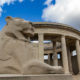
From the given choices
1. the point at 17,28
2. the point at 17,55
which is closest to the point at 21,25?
the point at 17,28

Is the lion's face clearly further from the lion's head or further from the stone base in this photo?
the stone base

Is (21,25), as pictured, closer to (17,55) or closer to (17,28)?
(17,28)

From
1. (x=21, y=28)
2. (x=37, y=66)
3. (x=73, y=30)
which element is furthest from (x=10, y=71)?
(x=73, y=30)

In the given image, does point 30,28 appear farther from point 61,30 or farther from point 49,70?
point 61,30

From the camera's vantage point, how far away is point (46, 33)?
2036cm

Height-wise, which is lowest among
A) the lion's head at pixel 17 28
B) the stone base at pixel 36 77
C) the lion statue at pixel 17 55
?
the stone base at pixel 36 77

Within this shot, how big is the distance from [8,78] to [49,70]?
55.4 inches

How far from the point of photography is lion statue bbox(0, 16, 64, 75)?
11.3 feet

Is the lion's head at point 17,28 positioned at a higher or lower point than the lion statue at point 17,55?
higher

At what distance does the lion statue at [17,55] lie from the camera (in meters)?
3.44

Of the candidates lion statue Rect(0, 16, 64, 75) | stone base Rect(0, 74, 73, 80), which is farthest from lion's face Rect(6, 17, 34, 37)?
stone base Rect(0, 74, 73, 80)

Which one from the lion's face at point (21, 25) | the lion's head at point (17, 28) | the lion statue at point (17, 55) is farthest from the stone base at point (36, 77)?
the lion's face at point (21, 25)

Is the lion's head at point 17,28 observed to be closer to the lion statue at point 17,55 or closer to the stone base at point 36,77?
the lion statue at point 17,55

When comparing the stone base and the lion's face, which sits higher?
the lion's face
